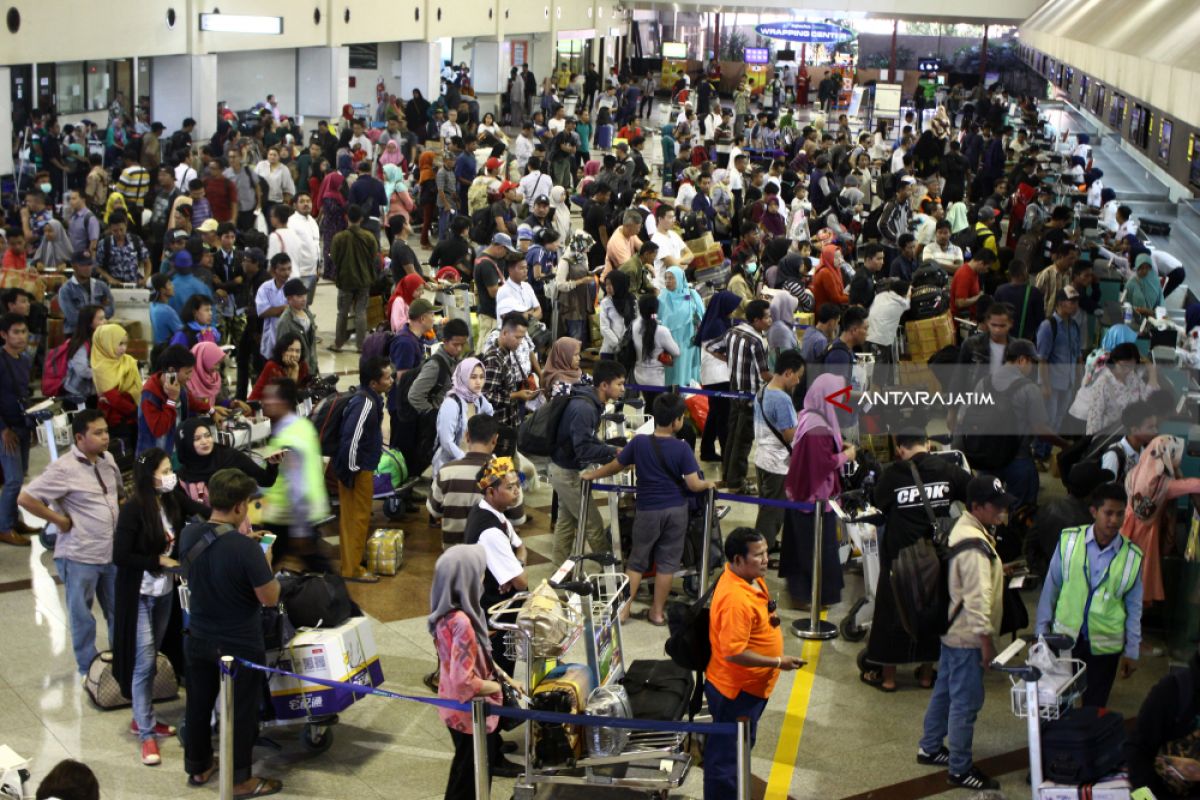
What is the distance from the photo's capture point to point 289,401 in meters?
8.63

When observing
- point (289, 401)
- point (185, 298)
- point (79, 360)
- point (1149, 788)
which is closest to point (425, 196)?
point (185, 298)

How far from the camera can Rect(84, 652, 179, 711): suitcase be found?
24.6 ft

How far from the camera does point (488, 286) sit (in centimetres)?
1286

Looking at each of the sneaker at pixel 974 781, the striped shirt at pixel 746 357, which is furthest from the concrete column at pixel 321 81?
the sneaker at pixel 974 781

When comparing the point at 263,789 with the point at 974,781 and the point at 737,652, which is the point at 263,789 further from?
the point at 974,781

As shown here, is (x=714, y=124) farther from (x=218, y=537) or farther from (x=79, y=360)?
(x=218, y=537)

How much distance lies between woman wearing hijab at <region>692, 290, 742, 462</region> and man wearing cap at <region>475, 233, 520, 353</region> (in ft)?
6.24

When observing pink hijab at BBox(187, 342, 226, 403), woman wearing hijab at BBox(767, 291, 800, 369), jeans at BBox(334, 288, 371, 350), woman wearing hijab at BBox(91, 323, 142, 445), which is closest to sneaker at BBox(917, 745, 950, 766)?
woman wearing hijab at BBox(767, 291, 800, 369)

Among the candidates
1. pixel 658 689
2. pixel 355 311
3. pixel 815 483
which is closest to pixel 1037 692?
pixel 658 689

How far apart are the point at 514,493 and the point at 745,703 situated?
156 centimetres

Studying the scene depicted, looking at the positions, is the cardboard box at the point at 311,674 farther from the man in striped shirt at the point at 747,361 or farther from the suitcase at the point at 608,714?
the man in striped shirt at the point at 747,361

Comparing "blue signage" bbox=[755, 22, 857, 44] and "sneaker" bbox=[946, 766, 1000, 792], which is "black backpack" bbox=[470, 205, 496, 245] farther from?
"blue signage" bbox=[755, 22, 857, 44]

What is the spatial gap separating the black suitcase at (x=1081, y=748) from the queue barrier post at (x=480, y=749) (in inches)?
99.6

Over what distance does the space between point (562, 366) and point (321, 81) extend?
21.1 metres
